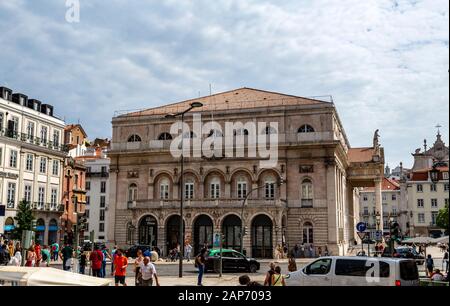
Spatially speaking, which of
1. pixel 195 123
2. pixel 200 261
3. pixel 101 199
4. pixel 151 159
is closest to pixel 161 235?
pixel 151 159

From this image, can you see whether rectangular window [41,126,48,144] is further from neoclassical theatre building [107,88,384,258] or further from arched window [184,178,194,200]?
arched window [184,178,194,200]

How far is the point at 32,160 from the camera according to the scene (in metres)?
53.3

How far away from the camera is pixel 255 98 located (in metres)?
56.0

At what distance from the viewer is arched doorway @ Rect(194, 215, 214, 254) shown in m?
49.1

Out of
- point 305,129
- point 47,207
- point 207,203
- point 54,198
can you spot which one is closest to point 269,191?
point 207,203

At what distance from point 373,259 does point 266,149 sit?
35.1 m

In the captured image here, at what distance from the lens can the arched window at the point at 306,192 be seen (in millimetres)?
48969

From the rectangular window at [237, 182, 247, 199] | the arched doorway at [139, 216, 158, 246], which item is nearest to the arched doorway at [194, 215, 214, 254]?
the rectangular window at [237, 182, 247, 199]

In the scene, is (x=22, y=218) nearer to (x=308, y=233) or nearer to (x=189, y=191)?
(x=189, y=191)

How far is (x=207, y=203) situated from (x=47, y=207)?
18.9m

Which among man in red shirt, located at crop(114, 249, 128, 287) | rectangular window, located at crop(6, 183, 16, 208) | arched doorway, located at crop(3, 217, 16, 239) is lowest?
man in red shirt, located at crop(114, 249, 128, 287)

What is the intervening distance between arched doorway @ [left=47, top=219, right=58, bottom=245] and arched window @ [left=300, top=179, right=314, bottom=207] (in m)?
28.0
